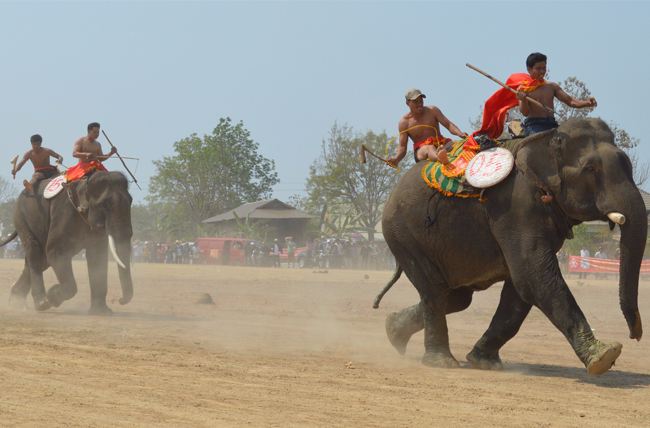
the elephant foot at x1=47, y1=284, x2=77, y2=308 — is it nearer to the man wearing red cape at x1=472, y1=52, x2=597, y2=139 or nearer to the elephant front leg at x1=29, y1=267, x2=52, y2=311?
the elephant front leg at x1=29, y1=267, x2=52, y2=311

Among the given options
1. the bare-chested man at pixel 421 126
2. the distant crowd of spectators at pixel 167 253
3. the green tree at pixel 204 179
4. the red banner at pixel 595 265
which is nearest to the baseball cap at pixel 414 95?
the bare-chested man at pixel 421 126

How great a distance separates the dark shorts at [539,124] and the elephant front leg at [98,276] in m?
8.80

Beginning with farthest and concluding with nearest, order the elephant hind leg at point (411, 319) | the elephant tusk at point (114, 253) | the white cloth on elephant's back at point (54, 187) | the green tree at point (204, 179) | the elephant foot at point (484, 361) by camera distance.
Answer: the green tree at point (204, 179) < the white cloth on elephant's back at point (54, 187) < the elephant tusk at point (114, 253) < the elephant hind leg at point (411, 319) < the elephant foot at point (484, 361)

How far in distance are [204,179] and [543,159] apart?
90.1 m

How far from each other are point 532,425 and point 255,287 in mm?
21649

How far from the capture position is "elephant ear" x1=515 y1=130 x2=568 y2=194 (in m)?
10.0

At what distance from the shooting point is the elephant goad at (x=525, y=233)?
9609mm

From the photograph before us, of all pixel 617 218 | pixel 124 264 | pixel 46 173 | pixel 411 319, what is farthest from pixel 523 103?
pixel 46 173

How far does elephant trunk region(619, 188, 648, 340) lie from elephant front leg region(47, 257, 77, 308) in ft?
33.2

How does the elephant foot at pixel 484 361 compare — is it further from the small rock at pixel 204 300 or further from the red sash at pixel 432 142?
the small rock at pixel 204 300

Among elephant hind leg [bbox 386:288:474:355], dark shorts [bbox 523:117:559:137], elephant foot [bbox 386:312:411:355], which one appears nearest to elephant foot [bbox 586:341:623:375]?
dark shorts [bbox 523:117:559:137]

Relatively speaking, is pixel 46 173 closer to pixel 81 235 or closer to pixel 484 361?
pixel 81 235

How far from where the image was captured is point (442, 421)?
739 centimetres

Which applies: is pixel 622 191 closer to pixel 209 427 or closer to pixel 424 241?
pixel 424 241
